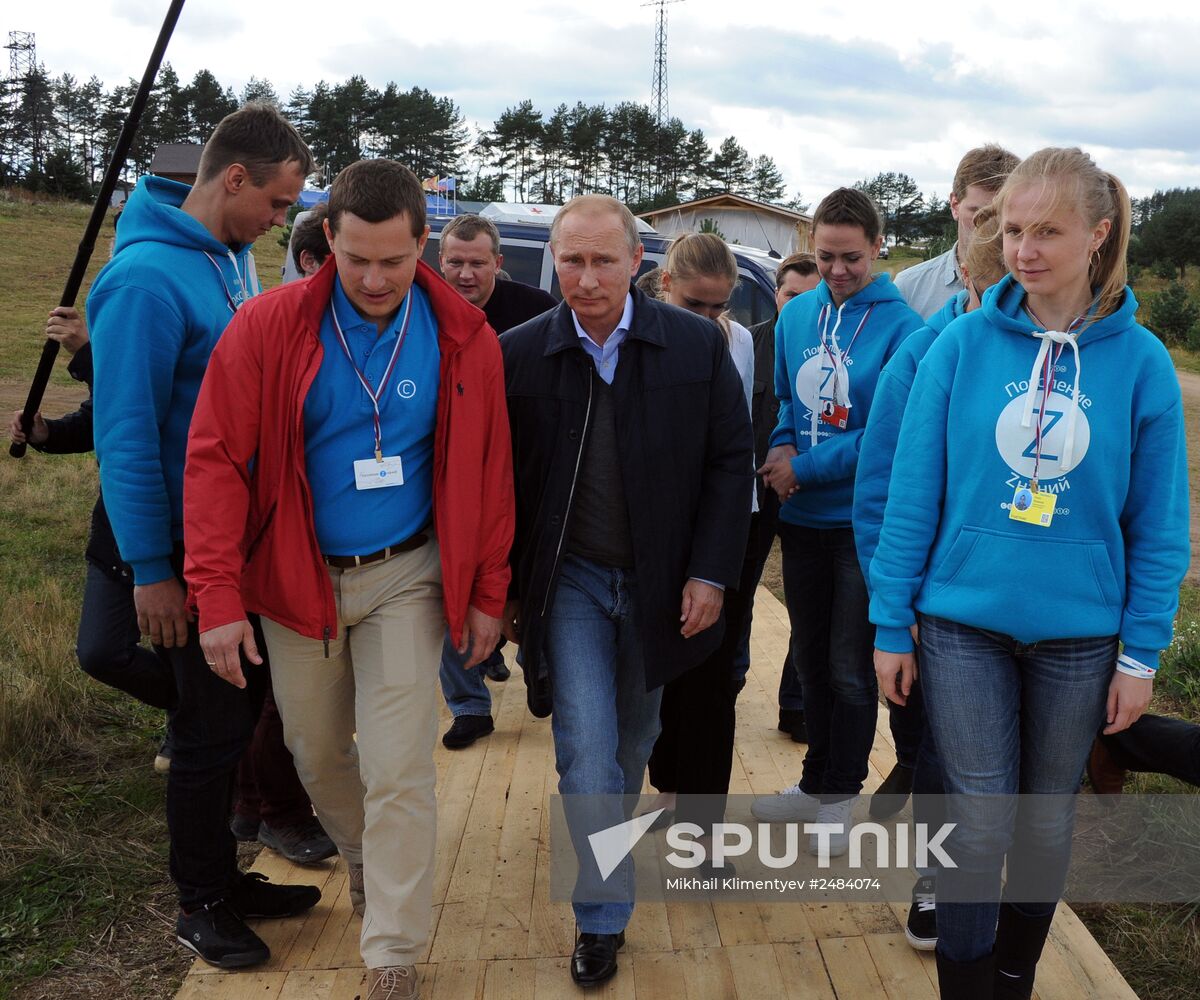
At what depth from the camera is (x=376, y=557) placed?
2.56 meters

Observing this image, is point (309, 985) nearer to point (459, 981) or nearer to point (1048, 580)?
point (459, 981)

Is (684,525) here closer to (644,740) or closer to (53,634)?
(644,740)

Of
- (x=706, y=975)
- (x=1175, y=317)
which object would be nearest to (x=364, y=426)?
(x=706, y=975)

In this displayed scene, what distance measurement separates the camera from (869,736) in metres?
3.34

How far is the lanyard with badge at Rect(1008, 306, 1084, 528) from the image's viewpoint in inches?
84.0

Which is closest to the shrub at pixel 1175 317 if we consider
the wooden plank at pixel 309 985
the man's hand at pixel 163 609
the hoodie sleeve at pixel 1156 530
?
the hoodie sleeve at pixel 1156 530

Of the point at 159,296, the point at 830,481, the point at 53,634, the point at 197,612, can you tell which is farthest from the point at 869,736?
the point at 53,634

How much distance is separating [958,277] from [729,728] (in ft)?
5.00

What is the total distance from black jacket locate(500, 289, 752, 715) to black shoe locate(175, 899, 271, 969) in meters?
0.93

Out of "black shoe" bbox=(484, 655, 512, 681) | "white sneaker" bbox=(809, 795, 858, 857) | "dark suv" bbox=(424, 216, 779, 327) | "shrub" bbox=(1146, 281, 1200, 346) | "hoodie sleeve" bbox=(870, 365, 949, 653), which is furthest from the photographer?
"shrub" bbox=(1146, 281, 1200, 346)

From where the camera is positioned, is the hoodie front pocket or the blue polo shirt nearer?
the hoodie front pocket

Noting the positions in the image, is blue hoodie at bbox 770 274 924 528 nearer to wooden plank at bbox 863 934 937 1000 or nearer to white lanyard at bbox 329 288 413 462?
wooden plank at bbox 863 934 937 1000

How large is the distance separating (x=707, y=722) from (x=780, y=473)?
0.75 metres

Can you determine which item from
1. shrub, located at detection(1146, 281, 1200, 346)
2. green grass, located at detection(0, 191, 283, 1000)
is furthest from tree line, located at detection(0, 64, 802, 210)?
green grass, located at detection(0, 191, 283, 1000)
